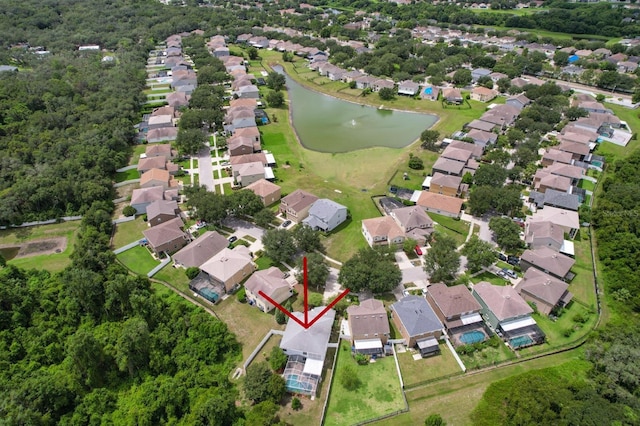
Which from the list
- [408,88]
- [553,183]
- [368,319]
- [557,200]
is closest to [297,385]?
[368,319]

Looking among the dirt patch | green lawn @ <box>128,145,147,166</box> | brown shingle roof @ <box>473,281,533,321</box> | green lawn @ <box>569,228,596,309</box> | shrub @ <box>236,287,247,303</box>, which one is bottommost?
the dirt patch

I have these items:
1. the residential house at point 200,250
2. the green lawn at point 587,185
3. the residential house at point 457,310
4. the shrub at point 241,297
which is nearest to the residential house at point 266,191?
the residential house at point 200,250

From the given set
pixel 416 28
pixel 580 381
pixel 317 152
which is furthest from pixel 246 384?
pixel 416 28

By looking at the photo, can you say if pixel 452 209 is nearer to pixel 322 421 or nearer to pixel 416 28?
pixel 322 421

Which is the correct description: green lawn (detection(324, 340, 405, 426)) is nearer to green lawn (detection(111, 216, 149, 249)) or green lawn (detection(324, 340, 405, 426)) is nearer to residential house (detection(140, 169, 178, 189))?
green lawn (detection(111, 216, 149, 249))

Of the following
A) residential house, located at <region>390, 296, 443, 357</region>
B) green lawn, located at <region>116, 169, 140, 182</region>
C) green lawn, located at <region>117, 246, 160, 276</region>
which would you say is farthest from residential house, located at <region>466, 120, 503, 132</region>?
green lawn, located at <region>116, 169, 140, 182</region>

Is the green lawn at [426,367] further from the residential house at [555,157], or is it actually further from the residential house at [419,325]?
the residential house at [555,157]

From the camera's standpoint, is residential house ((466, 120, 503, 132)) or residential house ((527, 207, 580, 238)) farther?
residential house ((466, 120, 503, 132))
